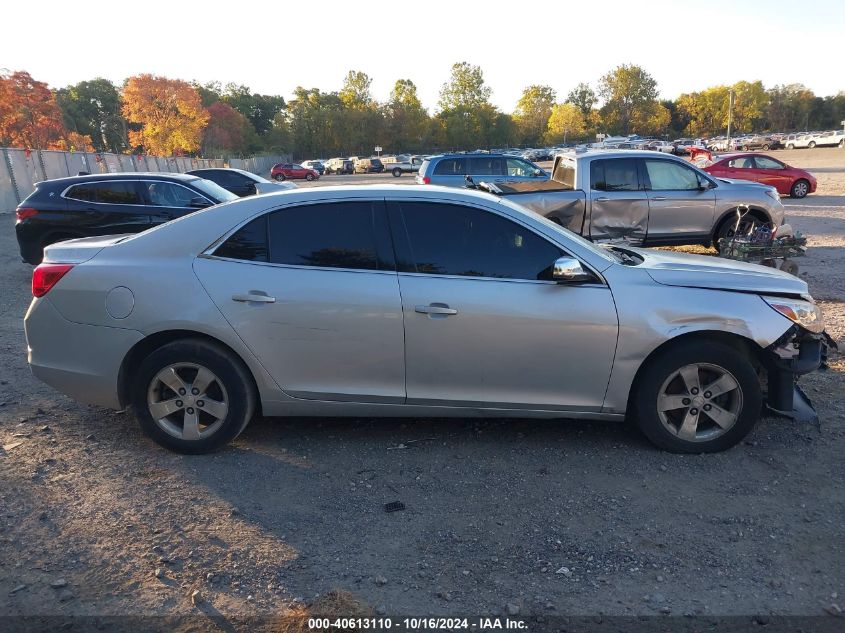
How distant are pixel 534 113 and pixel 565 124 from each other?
9568mm

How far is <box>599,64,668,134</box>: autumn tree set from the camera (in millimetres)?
104312

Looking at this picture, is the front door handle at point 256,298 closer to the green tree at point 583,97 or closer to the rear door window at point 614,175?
the rear door window at point 614,175

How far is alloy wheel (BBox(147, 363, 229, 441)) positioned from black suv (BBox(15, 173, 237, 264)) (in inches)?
246

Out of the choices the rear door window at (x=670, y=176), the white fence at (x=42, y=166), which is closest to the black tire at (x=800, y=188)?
the rear door window at (x=670, y=176)

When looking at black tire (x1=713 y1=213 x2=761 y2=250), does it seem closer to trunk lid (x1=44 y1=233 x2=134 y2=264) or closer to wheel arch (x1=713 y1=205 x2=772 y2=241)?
wheel arch (x1=713 y1=205 x2=772 y2=241)

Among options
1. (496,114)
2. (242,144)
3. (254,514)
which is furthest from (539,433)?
(496,114)

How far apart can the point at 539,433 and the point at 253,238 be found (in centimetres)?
237

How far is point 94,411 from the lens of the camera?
4.78 metres

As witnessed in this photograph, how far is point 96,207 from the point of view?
376 inches

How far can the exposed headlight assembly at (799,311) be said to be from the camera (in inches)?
154

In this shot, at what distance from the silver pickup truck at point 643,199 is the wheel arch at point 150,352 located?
6.18 meters

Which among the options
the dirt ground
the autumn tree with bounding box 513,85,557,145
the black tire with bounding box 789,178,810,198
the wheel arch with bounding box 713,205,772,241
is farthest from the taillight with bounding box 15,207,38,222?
the autumn tree with bounding box 513,85,557,145

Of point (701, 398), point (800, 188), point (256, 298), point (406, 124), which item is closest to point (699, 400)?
point (701, 398)

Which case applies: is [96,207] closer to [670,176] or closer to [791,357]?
[670,176]
